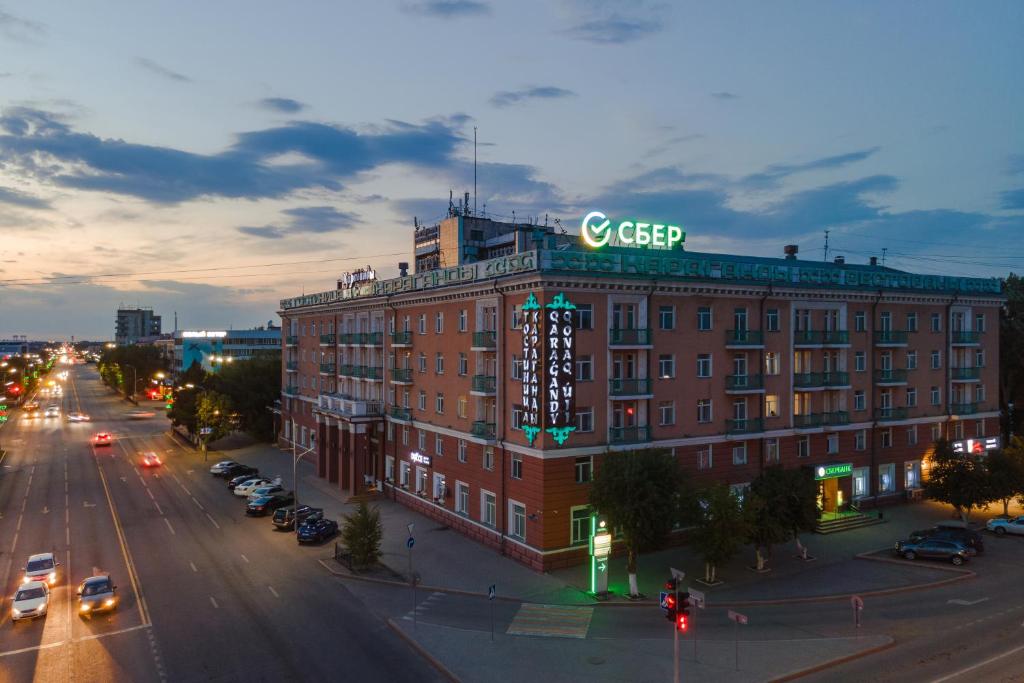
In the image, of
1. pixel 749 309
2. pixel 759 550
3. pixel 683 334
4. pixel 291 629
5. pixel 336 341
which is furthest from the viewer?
pixel 336 341

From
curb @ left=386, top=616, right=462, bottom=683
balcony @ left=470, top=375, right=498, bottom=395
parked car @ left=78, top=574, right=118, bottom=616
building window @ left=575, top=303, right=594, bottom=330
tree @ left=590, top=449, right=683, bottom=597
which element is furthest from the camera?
balcony @ left=470, top=375, right=498, bottom=395

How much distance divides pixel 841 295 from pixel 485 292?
1053 inches

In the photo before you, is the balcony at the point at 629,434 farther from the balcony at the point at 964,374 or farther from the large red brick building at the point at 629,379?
the balcony at the point at 964,374

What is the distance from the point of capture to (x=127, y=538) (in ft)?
149

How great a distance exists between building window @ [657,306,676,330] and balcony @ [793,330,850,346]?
1121 cm

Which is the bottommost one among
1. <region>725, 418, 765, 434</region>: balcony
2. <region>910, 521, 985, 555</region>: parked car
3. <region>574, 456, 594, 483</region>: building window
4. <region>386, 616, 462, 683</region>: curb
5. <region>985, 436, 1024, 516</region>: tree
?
<region>386, 616, 462, 683</region>: curb

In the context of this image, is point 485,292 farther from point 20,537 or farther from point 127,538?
point 20,537

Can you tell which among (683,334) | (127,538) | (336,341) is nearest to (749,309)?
(683,334)

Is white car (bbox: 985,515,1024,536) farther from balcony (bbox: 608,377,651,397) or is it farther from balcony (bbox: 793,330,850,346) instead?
balcony (bbox: 608,377,651,397)

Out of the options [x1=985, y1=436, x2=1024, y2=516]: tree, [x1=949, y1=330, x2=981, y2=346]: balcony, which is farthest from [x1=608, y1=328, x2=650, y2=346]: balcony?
[x1=949, y1=330, x2=981, y2=346]: balcony

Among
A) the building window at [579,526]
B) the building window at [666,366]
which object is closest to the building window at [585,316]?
the building window at [666,366]

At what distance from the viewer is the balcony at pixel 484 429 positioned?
140 feet

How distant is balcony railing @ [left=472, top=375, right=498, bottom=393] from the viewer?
43.1m

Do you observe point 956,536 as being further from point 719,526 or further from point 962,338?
point 962,338
